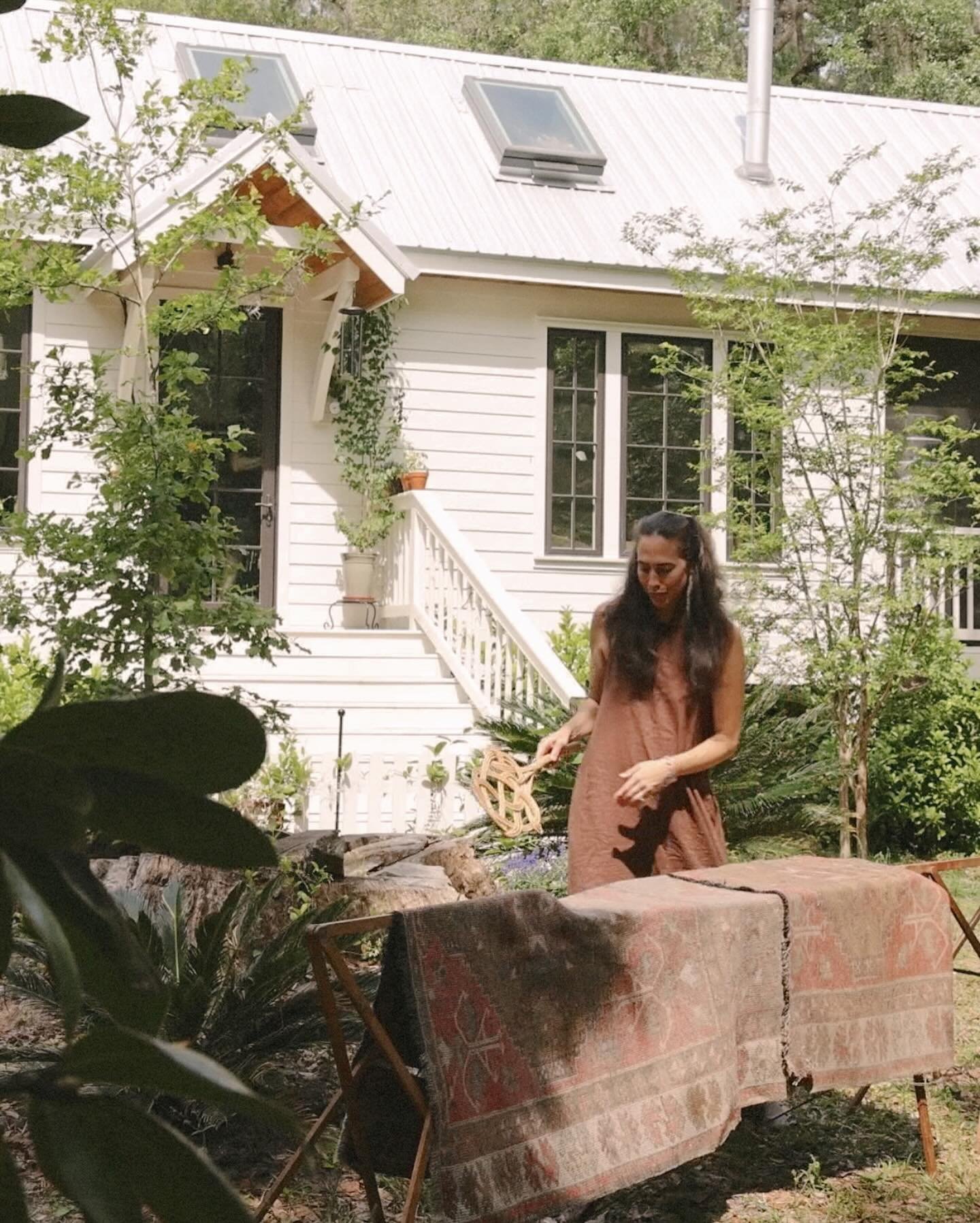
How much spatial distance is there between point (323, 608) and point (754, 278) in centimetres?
433

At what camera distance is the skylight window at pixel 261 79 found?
43.0 ft

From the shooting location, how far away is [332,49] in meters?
15.2

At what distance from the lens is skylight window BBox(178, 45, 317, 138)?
1309 centimetres

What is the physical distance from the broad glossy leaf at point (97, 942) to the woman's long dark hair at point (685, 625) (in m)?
4.31

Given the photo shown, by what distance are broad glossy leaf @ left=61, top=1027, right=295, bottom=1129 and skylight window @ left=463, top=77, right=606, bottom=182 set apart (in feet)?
45.4

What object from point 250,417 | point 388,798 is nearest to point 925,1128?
point 388,798

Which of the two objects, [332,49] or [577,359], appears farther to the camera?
[332,49]

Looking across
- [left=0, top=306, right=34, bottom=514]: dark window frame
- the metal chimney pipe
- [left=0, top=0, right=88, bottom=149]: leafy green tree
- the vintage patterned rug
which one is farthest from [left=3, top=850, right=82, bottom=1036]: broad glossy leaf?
the metal chimney pipe

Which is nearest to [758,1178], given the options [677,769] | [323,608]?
[677,769]

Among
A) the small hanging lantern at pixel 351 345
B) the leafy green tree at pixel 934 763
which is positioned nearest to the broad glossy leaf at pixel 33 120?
the leafy green tree at pixel 934 763

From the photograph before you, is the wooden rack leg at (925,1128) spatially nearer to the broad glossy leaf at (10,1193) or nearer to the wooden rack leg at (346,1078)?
the wooden rack leg at (346,1078)

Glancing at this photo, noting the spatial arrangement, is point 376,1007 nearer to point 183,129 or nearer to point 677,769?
point 677,769

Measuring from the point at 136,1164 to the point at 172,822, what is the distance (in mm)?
99

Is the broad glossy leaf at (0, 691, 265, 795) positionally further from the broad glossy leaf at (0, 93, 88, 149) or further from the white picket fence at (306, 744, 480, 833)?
the white picket fence at (306, 744, 480, 833)
